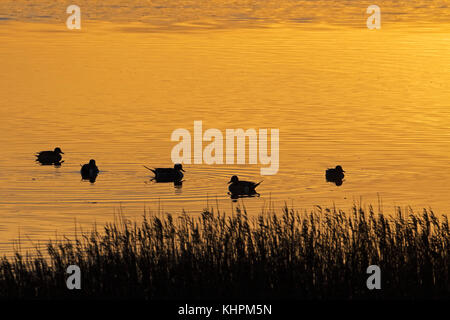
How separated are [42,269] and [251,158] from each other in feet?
54.0

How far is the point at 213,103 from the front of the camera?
1761 inches

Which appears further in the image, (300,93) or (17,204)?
(300,93)

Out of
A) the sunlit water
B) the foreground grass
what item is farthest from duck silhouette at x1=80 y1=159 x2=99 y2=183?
the foreground grass

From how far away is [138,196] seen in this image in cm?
2819

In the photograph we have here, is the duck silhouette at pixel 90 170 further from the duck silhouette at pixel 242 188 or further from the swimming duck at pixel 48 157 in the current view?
the duck silhouette at pixel 242 188

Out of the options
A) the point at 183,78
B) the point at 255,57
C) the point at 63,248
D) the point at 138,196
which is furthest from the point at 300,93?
the point at 63,248

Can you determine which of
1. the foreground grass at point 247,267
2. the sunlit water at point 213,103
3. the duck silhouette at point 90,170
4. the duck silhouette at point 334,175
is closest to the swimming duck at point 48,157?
the sunlit water at point 213,103

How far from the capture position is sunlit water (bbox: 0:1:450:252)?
2831 centimetres

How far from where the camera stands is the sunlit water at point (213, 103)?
28312mm

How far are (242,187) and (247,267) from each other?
31.9 ft

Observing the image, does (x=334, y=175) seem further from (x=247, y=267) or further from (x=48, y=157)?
(x=247, y=267)

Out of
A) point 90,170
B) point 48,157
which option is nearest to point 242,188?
point 90,170

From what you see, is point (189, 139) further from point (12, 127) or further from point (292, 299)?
point (292, 299)

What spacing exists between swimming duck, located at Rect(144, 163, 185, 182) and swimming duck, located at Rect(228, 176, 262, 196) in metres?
1.93
